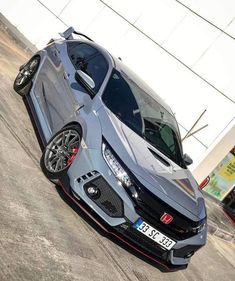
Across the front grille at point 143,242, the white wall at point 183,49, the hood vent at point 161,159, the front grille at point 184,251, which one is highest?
the white wall at point 183,49

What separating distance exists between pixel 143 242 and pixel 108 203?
61 cm

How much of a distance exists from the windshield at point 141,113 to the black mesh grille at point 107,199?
98cm

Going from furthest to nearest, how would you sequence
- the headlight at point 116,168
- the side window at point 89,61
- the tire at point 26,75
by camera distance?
the tire at point 26,75 → the side window at point 89,61 → the headlight at point 116,168

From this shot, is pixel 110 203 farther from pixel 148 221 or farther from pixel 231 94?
pixel 231 94

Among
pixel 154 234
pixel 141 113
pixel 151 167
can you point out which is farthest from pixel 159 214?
pixel 141 113

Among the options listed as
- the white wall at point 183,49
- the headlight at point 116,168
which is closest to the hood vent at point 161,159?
the headlight at point 116,168

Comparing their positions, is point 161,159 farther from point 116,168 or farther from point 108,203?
point 108,203

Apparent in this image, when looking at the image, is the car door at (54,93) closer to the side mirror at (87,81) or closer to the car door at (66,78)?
the car door at (66,78)

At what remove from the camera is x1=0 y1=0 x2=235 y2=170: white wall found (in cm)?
1024

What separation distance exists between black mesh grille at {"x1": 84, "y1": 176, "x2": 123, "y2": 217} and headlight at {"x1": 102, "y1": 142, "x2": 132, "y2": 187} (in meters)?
0.14

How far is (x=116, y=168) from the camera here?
16.9 ft

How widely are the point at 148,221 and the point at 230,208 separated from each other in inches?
342

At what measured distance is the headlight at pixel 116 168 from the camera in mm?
5098

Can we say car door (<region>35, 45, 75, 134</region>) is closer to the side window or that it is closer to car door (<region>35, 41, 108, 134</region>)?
car door (<region>35, 41, 108, 134</region>)
